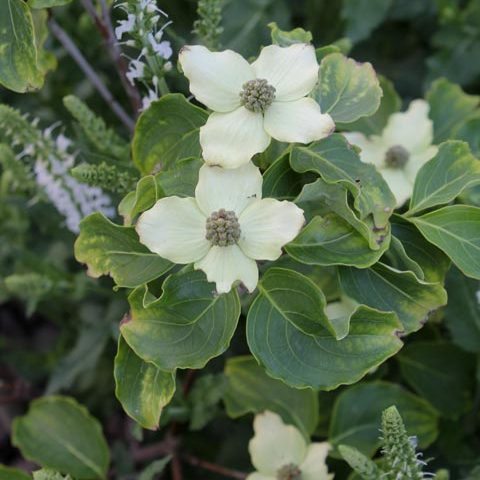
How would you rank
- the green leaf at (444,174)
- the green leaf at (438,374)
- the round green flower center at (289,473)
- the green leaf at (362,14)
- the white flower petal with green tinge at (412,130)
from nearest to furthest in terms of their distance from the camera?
1. the green leaf at (444,174)
2. the round green flower center at (289,473)
3. the white flower petal with green tinge at (412,130)
4. the green leaf at (438,374)
5. the green leaf at (362,14)

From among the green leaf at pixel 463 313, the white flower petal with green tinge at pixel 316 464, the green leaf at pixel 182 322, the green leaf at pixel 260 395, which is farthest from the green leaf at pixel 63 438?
the green leaf at pixel 463 313

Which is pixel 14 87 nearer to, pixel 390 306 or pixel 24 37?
pixel 24 37

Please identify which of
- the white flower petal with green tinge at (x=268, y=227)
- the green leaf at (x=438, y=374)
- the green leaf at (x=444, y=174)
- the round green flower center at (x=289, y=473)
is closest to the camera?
the white flower petal with green tinge at (x=268, y=227)

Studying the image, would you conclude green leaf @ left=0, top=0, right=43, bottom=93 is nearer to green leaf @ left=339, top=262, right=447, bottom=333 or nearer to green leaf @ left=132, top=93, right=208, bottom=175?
green leaf @ left=132, top=93, right=208, bottom=175

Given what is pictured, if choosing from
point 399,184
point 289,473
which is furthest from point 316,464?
point 399,184

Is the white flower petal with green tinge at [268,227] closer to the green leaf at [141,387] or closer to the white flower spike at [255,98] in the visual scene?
the white flower spike at [255,98]

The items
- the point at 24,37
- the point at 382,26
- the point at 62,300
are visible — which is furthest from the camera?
the point at 382,26

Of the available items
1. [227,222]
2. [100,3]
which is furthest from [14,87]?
[227,222]
